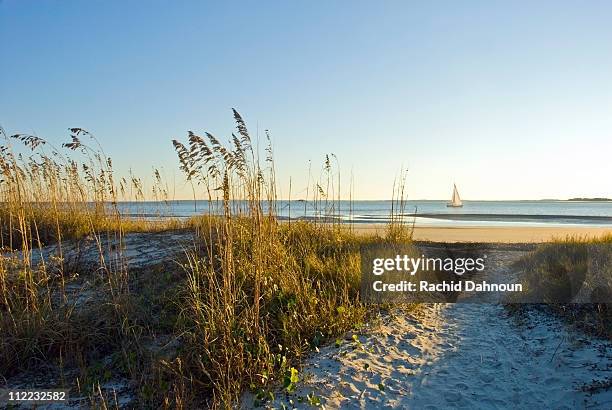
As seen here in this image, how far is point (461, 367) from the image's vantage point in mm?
3811

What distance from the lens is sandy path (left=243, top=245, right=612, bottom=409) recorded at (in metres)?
3.30

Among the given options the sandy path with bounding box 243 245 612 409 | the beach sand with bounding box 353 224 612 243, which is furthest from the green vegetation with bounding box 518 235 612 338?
the beach sand with bounding box 353 224 612 243

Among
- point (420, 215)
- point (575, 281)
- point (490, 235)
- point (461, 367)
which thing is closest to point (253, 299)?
point (461, 367)

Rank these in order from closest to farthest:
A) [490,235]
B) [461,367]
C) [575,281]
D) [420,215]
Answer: [461,367] → [575,281] → [490,235] → [420,215]

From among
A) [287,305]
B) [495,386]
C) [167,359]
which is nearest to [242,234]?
[287,305]

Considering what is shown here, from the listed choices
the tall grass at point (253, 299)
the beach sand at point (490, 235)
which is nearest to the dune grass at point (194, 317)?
the tall grass at point (253, 299)

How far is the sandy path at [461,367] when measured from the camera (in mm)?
3301

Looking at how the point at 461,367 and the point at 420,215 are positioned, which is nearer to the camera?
the point at 461,367

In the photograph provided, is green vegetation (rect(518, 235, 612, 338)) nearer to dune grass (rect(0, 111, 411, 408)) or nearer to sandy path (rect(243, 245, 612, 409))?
sandy path (rect(243, 245, 612, 409))

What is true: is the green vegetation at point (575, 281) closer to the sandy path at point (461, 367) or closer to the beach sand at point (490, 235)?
the sandy path at point (461, 367)

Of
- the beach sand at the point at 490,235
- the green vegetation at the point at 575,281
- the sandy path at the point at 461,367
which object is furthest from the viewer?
the beach sand at the point at 490,235

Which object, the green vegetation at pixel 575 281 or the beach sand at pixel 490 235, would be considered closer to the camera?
the green vegetation at pixel 575 281

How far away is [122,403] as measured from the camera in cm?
310

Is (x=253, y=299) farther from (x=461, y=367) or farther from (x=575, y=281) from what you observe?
(x=575, y=281)
